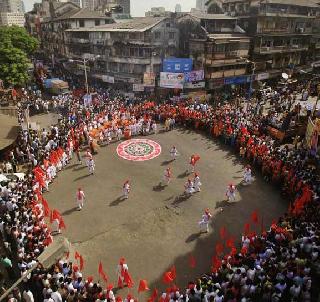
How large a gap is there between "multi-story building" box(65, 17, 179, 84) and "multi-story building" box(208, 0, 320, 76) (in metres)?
10.7

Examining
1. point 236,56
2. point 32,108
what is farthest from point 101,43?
point 236,56

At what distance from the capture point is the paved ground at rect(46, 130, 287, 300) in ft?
51.4

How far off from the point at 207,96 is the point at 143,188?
22642mm

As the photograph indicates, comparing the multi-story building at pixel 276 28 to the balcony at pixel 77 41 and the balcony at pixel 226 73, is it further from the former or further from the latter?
the balcony at pixel 77 41

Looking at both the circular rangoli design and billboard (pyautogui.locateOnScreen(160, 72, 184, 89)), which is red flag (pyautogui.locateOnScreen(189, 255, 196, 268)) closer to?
the circular rangoli design

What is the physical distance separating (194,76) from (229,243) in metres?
28.2

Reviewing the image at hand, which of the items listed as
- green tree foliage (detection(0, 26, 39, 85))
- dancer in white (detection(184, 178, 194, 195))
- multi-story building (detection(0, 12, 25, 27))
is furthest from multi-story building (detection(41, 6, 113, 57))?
multi-story building (detection(0, 12, 25, 27))

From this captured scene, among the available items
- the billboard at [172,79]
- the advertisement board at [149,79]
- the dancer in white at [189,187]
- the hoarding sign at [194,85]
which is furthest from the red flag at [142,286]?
the advertisement board at [149,79]

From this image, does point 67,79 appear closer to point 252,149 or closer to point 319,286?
point 252,149

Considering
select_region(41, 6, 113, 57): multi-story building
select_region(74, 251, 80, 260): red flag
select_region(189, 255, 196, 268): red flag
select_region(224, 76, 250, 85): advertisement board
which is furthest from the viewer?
select_region(41, 6, 113, 57): multi-story building

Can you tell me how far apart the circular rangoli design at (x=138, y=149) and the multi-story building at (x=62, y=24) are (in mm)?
30768

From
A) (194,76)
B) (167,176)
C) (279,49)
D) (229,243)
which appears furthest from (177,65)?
(229,243)

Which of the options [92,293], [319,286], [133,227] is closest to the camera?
[92,293]

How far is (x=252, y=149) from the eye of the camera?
956 inches
